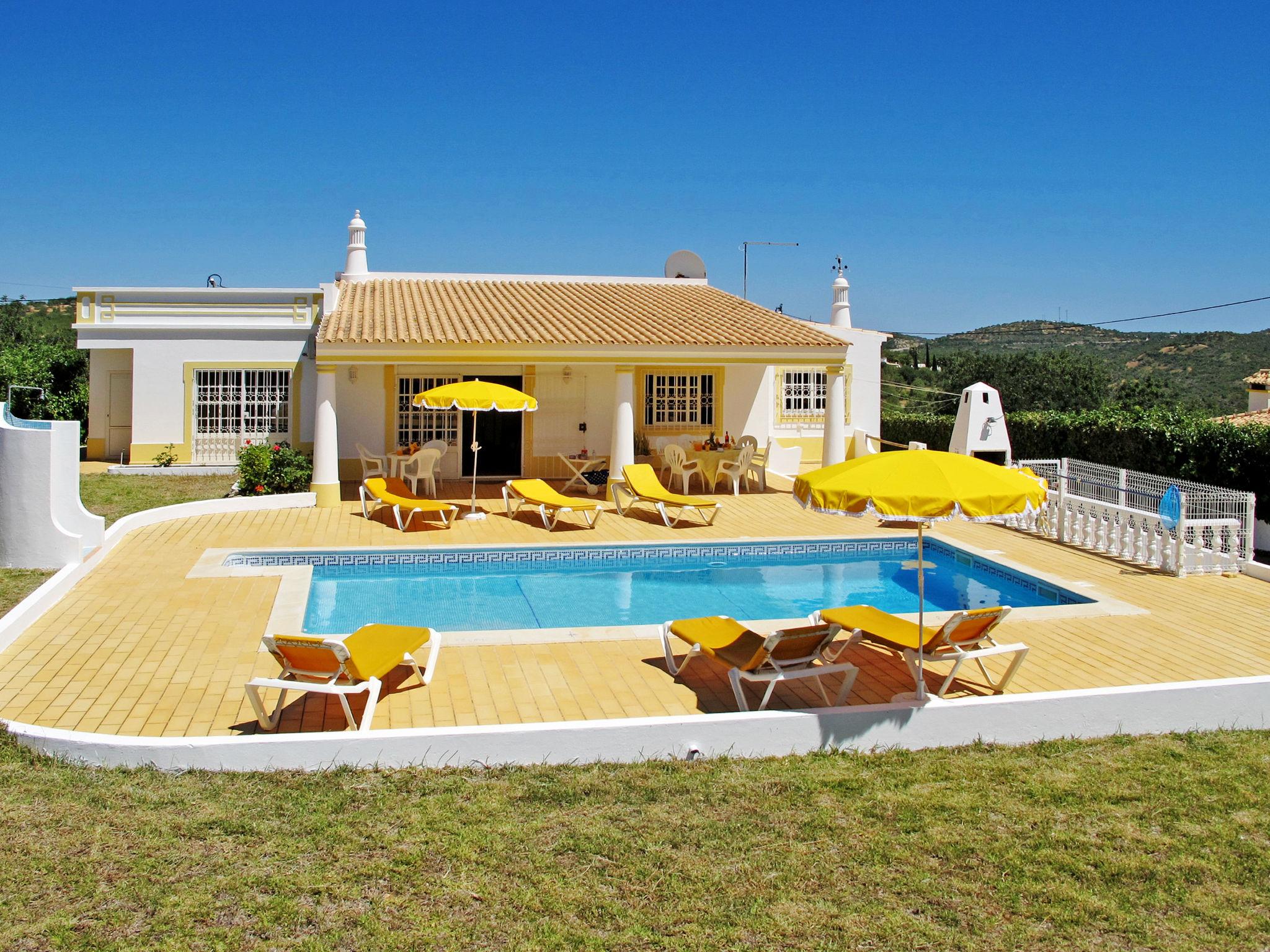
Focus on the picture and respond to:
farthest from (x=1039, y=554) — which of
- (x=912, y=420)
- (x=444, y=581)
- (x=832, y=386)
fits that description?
(x=912, y=420)

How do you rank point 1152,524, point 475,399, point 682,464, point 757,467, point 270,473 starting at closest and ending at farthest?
point 1152,524 < point 475,399 < point 270,473 < point 682,464 < point 757,467

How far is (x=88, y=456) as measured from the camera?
77.5 feet

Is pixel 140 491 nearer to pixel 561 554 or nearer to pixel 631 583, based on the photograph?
pixel 561 554

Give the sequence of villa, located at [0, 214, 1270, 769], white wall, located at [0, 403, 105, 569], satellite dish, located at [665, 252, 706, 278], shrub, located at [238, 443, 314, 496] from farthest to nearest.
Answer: satellite dish, located at [665, 252, 706, 278]
shrub, located at [238, 443, 314, 496]
white wall, located at [0, 403, 105, 569]
villa, located at [0, 214, 1270, 769]

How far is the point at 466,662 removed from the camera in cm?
875

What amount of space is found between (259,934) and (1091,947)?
3.66m

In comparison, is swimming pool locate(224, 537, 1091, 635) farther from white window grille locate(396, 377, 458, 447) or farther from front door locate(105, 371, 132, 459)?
front door locate(105, 371, 132, 459)

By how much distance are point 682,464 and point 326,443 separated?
20.8 feet

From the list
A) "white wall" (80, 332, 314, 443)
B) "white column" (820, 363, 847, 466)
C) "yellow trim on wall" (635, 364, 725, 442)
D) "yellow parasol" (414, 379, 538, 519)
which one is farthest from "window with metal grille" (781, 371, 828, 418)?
"white wall" (80, 332, 314, 443)

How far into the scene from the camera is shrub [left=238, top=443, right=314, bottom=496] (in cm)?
1794

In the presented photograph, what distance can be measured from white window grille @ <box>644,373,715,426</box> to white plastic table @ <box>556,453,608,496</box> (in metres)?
2.40

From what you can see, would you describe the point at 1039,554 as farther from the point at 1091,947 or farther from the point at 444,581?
the point at 1091,947

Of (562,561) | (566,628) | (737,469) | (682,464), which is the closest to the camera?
(566,628)

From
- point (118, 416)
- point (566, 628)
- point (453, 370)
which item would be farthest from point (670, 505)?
point (118, 416)
